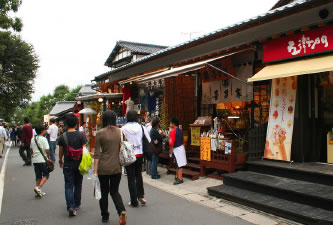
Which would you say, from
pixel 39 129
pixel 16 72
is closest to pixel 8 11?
pixel 39 129

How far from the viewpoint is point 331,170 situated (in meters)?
6.68

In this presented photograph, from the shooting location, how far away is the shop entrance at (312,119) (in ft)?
25.9

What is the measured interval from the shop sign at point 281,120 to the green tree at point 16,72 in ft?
90.5

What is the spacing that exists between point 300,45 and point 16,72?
95.9 feet

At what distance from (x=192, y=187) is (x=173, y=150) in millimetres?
1282

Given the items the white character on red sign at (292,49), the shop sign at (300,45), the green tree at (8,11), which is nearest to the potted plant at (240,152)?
the shop sign at (300,45)

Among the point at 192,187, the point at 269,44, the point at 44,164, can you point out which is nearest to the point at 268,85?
the point at 269,44

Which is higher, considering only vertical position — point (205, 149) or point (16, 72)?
point (16, 72)

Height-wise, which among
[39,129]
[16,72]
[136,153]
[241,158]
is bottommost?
[241,158]

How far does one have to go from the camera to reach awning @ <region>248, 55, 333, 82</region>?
6.45 meters

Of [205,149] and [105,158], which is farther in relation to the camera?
[205,149]

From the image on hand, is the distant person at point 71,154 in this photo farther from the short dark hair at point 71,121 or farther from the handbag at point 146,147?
the handbag at point 146,147

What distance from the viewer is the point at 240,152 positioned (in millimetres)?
8750

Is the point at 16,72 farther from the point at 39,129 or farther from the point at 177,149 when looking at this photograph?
the point at 177,149
